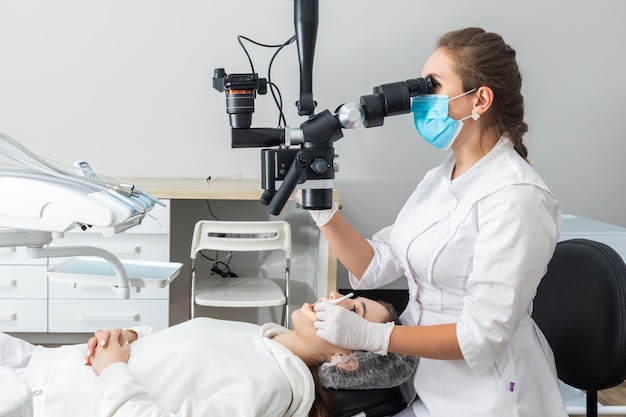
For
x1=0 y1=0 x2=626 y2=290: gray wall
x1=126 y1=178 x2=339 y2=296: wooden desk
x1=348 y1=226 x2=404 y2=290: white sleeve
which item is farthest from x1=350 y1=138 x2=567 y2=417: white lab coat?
x1=0 y1=0 x2=626 y2=290: gray wall

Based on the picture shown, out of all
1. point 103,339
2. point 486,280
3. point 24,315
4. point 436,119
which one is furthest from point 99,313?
point 486,280

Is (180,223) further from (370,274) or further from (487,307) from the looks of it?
(487,307)

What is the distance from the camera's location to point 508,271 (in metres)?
1.30

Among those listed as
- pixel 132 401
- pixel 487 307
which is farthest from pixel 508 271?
pixel 132 401

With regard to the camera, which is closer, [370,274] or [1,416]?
[1,416]

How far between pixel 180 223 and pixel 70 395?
215 centimetres

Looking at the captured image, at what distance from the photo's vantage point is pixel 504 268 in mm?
1305

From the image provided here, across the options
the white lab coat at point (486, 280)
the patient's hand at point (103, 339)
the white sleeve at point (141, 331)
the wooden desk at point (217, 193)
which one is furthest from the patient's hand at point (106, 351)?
the wooden desk at point (217, 193)

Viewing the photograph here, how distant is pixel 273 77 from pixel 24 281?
147 cm

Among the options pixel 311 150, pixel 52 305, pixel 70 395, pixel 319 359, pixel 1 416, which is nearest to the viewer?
pixel 1 416

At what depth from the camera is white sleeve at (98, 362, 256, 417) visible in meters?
1.25

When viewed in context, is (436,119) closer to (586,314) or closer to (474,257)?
(474,257)

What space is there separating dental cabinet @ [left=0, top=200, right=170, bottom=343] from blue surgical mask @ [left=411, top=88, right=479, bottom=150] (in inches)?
64.4

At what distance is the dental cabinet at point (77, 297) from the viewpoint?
9.62 feet
